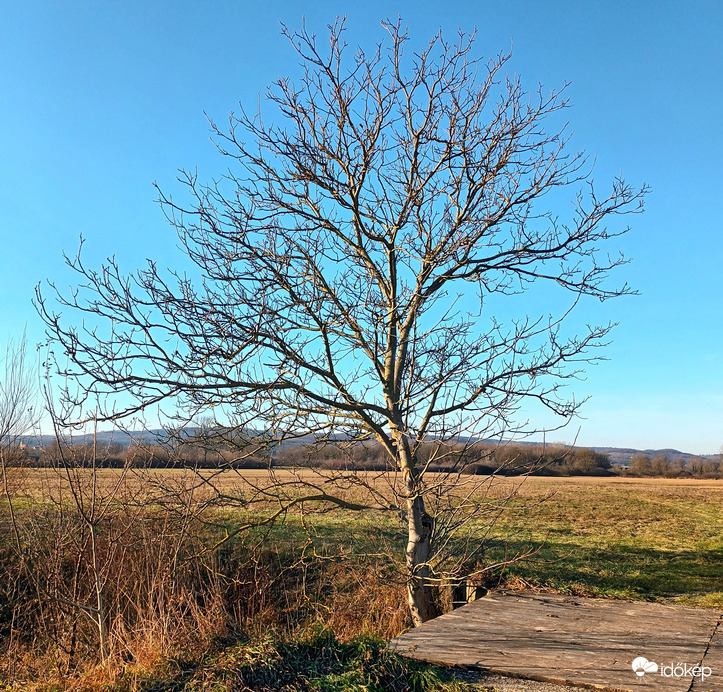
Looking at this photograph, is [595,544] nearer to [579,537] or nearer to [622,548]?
[622,548]

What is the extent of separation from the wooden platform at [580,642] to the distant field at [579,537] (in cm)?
108

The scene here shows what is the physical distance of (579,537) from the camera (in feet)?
48.3

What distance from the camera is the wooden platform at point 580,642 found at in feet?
13.8

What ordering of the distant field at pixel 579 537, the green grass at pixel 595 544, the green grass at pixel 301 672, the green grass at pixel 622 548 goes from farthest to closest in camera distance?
the green grass at pixel 622 548 < the green grass at pixel 595 544 < the distant field at pixel 579 537 < the green grass at pixel 301 672

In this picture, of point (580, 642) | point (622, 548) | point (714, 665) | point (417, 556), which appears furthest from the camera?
point (622, 548)

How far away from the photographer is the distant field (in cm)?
741

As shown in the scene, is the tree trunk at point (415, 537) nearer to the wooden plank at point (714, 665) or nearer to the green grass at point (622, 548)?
the green grass at point (622, 548)

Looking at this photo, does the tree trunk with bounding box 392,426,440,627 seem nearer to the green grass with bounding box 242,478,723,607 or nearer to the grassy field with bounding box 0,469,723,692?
the grassy field with bounding box 0,469,723,692

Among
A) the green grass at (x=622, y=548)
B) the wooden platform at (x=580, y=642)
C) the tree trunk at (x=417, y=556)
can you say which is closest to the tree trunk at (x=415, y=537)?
the tree trunk at (x=417, y=556)

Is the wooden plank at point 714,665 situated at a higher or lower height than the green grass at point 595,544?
higher

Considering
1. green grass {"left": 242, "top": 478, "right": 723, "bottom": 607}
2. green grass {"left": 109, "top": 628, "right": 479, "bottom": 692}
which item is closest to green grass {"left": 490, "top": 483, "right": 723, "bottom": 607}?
green grass {"left": 242, "top": 478, "right": 723, "bottom": 607}

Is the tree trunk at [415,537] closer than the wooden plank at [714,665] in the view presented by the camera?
No

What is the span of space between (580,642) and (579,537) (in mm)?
10547

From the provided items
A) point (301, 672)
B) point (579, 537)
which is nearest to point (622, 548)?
point (579, 537)
